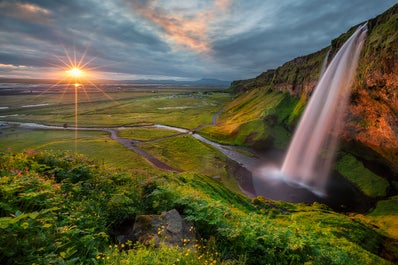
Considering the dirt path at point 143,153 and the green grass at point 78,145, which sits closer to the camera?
the dirt path at point 143,153

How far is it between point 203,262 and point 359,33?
63802 millimetres

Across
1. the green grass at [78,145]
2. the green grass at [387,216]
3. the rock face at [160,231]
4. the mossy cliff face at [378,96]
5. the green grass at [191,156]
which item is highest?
the mossy cliff face at [378,96]

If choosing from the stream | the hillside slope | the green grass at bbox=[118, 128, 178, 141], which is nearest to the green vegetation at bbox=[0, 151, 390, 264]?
the stream

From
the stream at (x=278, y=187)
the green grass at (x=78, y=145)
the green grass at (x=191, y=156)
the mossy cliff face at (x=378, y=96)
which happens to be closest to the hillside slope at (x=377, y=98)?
the mossy cliff face at (x=378, y=96)

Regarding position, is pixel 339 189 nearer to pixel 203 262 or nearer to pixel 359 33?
pixel 359 33

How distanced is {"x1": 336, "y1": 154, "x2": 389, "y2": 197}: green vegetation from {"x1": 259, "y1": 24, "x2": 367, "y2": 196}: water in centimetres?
271

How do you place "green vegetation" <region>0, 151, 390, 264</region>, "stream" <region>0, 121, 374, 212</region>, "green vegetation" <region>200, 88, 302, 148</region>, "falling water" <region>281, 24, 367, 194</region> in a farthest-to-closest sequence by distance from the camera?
"green vegetation" <region>200, 88, 302, 148</region>
"falling water" <region>281, 24, 367, 194</region>
"stream" <region>0, 121, 374, 212</region>
"green vegetation" <region>0, 151, 390, 264</region>

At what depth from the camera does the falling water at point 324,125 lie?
45.2 metres

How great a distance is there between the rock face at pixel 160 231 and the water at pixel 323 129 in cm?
4038

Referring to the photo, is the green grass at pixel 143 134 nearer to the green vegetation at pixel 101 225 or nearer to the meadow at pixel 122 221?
the meadow at pixel 122 221

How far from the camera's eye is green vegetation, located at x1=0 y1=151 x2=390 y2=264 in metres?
5.13

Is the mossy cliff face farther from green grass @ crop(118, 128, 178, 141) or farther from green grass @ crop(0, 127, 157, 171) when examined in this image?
green grass @ crop(118, 128, 178, 141)

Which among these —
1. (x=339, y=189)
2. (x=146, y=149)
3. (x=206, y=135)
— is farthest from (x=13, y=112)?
(x=339, y=189)

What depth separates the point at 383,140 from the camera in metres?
40.0
